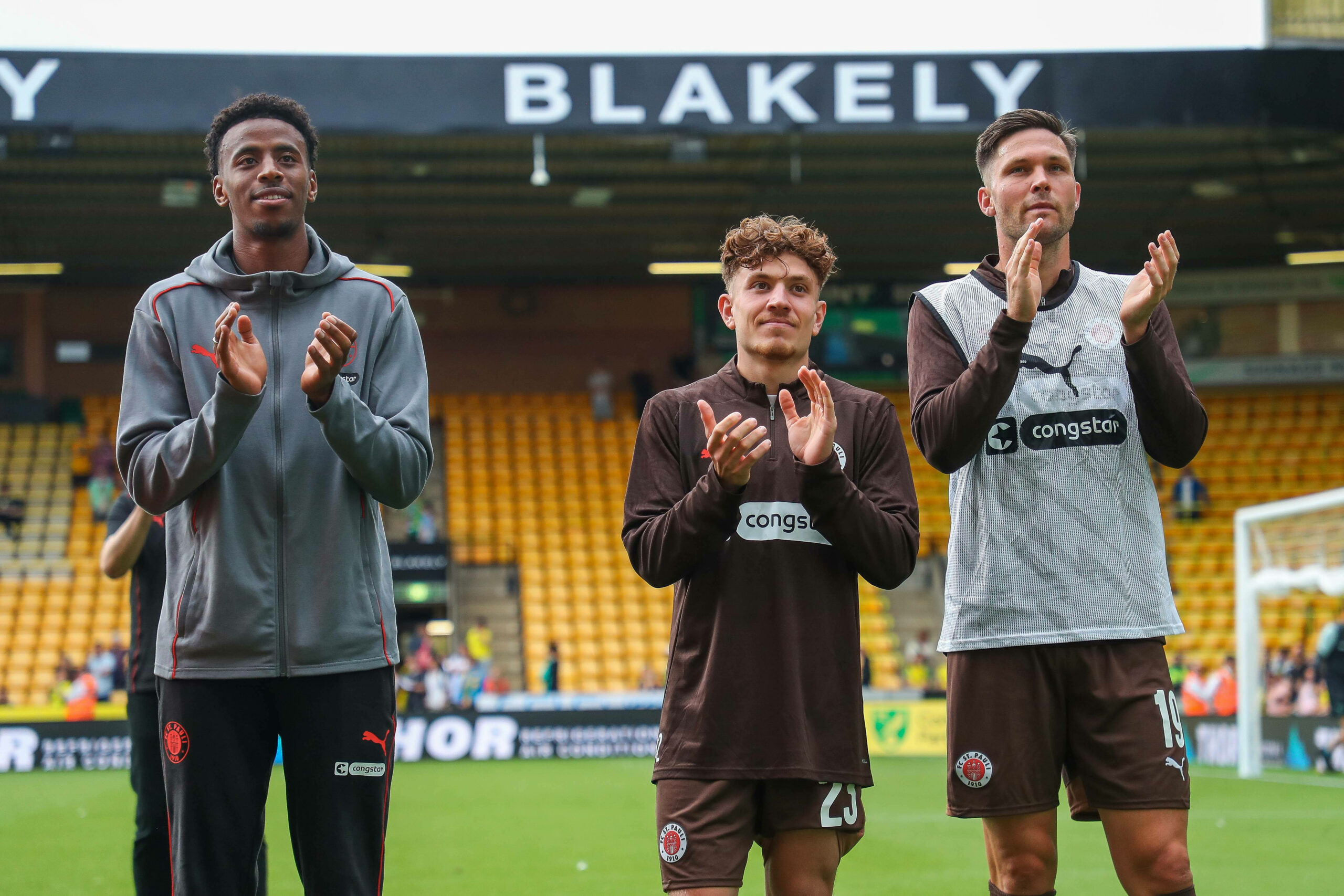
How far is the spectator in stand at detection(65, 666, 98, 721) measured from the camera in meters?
16.9

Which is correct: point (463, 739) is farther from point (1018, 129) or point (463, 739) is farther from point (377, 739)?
point (1018, 129)

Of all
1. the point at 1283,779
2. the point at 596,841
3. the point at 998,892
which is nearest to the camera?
the point at 998,892

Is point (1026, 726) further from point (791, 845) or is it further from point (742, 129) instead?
point (742, 129)

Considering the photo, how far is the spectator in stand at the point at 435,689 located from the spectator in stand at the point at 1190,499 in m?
13.1

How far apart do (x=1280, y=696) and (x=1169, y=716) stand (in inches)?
559

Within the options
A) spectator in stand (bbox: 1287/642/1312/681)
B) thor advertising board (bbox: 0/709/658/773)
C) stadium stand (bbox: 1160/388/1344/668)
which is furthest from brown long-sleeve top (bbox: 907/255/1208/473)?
stadium stand (bbox: 1160/388/1344/668)

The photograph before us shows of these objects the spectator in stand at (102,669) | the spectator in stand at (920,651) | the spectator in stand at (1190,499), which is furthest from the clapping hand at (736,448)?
the spectator in stand at (1190,499)

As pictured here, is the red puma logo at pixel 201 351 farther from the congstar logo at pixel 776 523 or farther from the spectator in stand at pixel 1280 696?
the spectator in stand at pixel 1280 696

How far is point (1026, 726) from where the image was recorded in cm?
330

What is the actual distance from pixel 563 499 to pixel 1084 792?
21.5 metres

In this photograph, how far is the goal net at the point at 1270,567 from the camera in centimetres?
1170

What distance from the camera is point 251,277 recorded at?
308 centimetres

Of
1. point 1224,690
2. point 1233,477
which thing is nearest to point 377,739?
point 1224,690

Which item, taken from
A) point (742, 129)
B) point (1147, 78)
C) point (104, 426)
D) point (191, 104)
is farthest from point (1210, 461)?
point (104, 426)
